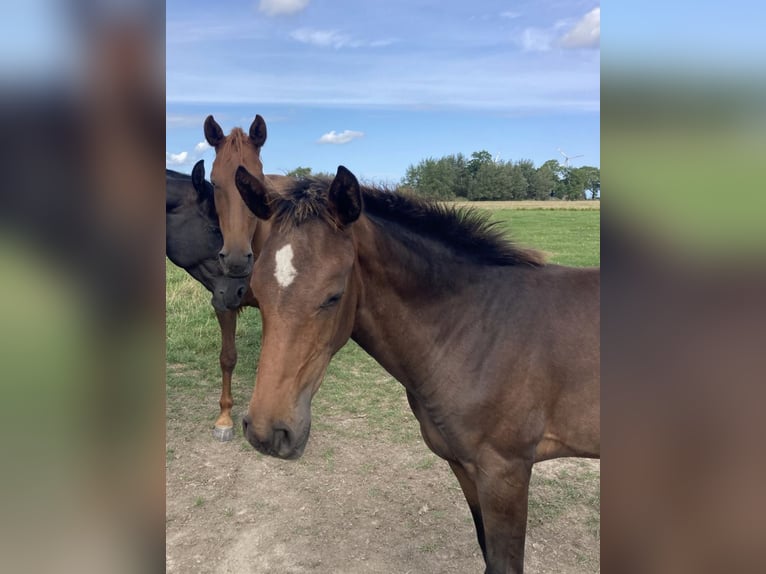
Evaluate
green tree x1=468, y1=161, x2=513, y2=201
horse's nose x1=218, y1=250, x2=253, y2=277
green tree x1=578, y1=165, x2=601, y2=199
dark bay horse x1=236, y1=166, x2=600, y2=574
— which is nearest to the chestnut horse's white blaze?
dark bay horse x1=236, y1=166, x2=600, y2=574

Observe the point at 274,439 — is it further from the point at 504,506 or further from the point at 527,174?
the point at 527,174

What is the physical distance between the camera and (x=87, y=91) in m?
0.56

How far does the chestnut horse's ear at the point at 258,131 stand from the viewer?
5184mm

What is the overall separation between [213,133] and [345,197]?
366cm

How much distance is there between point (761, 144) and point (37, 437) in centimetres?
82

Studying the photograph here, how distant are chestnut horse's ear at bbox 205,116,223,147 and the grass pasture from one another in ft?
9.30

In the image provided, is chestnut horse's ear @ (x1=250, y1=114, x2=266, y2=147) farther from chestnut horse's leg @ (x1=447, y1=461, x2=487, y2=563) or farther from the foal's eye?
chestnut horse's leg @ (x1=447, y1=461, x2=487, y2=563)

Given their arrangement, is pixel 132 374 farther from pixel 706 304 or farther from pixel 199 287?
pixel 199 287

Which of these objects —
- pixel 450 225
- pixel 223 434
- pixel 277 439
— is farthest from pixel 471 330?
pixel 223 434

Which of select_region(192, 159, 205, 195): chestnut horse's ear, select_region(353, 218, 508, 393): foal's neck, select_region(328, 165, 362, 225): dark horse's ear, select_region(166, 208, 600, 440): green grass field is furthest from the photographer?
select_region(166, 208, 600, 440): green grass field

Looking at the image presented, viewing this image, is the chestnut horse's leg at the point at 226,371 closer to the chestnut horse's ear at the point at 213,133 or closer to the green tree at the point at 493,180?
the chestnut horse's ear at the point at 213,133

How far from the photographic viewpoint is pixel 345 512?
12.9 ft

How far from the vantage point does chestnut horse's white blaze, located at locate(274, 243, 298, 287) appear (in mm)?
1972

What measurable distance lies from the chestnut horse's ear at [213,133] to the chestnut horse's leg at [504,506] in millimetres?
4155
